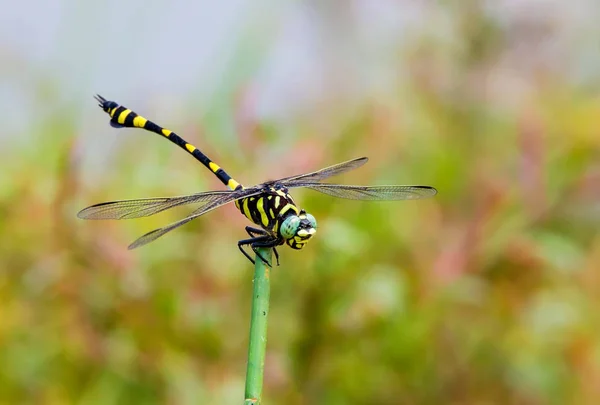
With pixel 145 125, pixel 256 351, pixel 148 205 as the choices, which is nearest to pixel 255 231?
pixel 148 205

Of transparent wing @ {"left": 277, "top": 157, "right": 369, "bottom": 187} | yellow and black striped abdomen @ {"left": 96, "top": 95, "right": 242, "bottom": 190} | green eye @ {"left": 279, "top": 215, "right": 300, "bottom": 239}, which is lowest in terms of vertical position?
green eye @ {"left": 279, "top": 215, "right": 300, "bottom": 239}

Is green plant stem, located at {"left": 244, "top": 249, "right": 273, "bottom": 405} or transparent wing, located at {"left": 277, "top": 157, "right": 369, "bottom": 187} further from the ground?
transparent wing, located at {"left": 277, "top": 157, "right": 369, "bottom": 187}

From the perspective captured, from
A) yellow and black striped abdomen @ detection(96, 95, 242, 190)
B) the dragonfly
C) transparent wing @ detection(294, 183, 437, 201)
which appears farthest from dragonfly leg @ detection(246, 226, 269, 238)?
yellow and black striped abdomen @ detection(96, 95, 242, 190)

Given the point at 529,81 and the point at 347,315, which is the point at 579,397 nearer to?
the point at 347,315

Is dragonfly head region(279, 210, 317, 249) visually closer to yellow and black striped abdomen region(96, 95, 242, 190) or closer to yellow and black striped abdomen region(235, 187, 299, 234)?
yellow and black striped abdomen region(235, 187, 299, 234)

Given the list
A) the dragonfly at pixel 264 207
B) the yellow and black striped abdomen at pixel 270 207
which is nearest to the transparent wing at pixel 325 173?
the dragonfly at pixel 264 207

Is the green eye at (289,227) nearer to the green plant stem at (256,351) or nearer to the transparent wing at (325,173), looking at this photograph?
the transparent wing at (325,173)

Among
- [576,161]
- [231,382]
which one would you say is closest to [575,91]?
[576,161]
